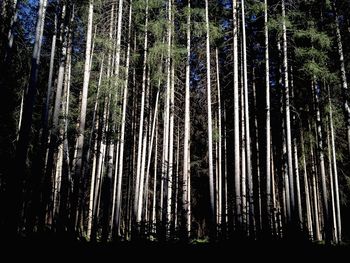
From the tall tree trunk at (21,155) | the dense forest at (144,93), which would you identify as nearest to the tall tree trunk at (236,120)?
the dense forest at (144,93)

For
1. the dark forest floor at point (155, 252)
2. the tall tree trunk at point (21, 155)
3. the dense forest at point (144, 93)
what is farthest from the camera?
the dense forest at point (144, 93)

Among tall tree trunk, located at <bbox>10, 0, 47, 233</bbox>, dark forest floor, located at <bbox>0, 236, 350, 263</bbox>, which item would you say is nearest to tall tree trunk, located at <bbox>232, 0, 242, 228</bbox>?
dark forest floor, located at <bbox>0, 236, 350, 263</bbox>

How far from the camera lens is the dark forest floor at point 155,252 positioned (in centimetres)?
394

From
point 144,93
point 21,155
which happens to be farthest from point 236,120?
point 21,155

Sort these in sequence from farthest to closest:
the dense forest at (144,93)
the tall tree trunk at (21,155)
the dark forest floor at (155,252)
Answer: the dense forest at (144,93) → the tall tree trunk at (21,155) → the dark forest floor at (155,252)

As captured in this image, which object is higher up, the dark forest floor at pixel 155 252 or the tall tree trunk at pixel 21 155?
the tall tree trunk at pixel 21 155

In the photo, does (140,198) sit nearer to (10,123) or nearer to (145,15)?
(10,123)

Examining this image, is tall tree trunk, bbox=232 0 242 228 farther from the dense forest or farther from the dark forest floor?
the dark forest floor

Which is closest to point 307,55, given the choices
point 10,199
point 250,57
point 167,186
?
point 250,57

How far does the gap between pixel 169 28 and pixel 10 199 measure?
8089mm

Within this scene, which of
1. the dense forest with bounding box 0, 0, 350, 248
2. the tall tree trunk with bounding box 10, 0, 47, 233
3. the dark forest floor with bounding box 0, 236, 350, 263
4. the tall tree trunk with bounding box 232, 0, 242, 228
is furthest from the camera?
the tall tree trunk with bounding box 232, 0, 242, 228

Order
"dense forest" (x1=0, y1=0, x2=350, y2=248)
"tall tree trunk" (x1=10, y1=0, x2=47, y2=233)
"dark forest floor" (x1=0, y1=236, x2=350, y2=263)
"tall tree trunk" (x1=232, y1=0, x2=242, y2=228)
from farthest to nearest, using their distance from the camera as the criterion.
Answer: "tall tree trunk" (x1=232, y1=0, x2=242, y2=228) → "dense forest" (x1=0, y1=0, x2=350, y2=248) → "tall tree trunk" (x1=10, y1=0, x2=47, y2=233) → "dark forest floor" (x1=0, y1=236, x2=350, y2=263)

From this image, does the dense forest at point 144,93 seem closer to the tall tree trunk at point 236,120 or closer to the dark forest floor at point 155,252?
the tall tree trunk at point 236,120

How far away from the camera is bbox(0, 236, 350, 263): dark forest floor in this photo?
12.9 ft
